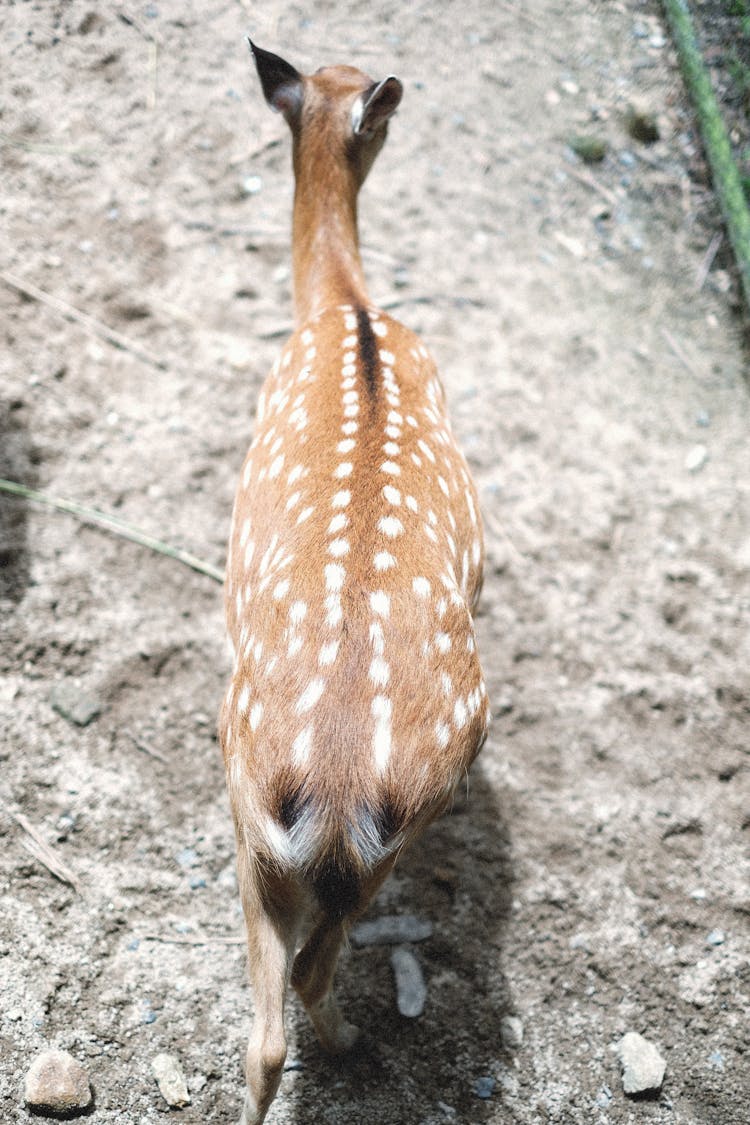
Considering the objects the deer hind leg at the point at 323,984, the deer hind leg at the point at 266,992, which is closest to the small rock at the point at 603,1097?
the deer hind leg at the point at 323,984

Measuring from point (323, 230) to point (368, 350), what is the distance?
30.1 inches

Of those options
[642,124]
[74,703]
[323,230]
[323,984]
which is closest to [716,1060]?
[323,984]

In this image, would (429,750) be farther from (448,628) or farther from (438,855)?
(438,855)

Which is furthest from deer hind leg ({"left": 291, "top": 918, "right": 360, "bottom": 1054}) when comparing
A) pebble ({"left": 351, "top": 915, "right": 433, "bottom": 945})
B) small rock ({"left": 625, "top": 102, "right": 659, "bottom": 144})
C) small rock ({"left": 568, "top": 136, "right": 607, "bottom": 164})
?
small rock ({"left": 625, "top": 102, "right": 659, "bottom": 144})

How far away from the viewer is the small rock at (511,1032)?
2.44 metres

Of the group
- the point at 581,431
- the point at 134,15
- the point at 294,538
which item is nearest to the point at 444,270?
the point at 581,431

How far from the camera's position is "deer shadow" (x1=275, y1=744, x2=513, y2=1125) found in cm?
228

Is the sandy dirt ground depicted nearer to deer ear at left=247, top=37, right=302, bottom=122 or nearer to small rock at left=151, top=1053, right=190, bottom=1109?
small rock at left=151, top=1053, right=190, bottom=1109

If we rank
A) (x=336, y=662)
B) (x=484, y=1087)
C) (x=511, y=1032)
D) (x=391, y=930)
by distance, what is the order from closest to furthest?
(x=336, y=662) → (x=484, y=1087) → (x=511, y=1032) → (x=391, y=930)

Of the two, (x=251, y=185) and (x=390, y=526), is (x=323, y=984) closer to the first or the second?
(x=390, y=526)

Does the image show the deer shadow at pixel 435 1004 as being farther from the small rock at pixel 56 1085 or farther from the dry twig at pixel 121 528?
the dry twig at pixel 121 528

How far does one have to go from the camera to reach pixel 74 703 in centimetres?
274

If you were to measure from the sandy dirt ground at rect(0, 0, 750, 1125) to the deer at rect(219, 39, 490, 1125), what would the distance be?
0.47 m

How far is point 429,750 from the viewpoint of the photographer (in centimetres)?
187
